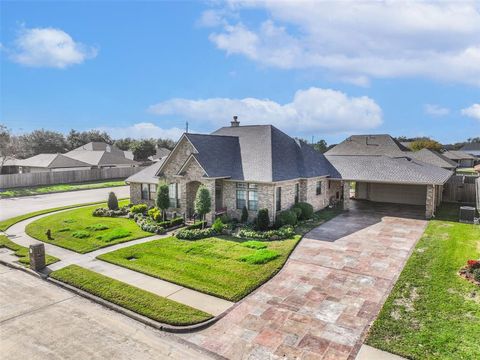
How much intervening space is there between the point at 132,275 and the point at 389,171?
19518 millimetres

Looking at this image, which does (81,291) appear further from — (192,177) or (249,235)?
(192,177)

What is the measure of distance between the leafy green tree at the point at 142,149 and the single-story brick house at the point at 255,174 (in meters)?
42.4

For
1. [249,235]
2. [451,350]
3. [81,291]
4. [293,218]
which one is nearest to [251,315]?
[451,350]

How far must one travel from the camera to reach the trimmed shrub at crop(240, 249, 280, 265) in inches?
554

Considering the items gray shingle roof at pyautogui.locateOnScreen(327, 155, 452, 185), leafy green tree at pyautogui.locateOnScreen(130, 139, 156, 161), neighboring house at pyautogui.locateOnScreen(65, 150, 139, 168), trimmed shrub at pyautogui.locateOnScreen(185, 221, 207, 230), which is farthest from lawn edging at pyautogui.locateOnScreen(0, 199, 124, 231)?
leafy green tree at pyautogui.locateOnScreen(130, 139, 156, 161)

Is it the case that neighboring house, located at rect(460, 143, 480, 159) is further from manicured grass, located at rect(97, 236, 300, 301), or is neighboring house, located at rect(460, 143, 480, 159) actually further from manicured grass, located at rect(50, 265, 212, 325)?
manicured grass, located at rect(50, 265, 212, 325)

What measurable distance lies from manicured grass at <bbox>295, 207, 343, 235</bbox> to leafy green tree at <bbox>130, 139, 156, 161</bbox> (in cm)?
4964

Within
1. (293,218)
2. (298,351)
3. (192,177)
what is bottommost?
(298,351)

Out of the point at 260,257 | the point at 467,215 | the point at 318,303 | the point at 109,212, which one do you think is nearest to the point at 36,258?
the point at 260,257

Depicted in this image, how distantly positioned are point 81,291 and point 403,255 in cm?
1369

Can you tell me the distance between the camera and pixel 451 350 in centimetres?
807

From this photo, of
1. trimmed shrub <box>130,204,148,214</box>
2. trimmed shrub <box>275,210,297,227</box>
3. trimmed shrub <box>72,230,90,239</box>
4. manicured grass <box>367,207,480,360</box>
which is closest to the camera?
manicured grass <box>367,207,480,360</box>

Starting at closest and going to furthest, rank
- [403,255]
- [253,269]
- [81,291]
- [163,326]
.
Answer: [163,326] → [81,291] → [253,269] → [403,255]

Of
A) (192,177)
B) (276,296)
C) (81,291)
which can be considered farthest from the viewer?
(192,177)
